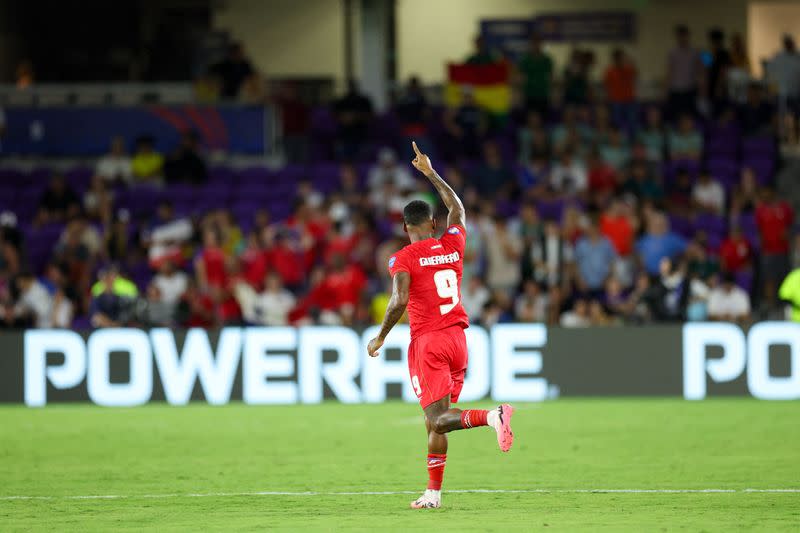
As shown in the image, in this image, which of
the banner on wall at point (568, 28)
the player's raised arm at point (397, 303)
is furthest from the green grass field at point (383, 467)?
the banner on wall at point (568, 28)

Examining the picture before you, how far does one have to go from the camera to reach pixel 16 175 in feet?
78.7

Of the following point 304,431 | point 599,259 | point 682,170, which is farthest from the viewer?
point 682,170

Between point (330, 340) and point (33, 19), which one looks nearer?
point (330, 340)

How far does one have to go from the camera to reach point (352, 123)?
24266 mm

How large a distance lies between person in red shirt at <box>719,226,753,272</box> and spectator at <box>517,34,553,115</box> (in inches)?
199

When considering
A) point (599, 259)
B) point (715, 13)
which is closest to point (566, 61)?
point (715, 13)

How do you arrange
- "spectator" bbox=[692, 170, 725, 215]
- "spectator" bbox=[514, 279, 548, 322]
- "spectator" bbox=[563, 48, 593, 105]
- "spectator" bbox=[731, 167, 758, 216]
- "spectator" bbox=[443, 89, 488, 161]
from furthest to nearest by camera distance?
"spectator" bbox=[563, 48, 593, 105], "spectator" bbox=[443, 89, 488, 161], "spectator" bbox=[692, 170, 725, 215], "spectator" bbox=[731, 167, 758, 216], "spectator" bbox=[514, 279, 548, 322]

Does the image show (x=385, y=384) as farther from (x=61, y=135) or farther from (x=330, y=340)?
(x=61, y=135)

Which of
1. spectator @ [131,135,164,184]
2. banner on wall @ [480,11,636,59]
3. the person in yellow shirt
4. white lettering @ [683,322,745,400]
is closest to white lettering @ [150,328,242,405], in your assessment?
white lettering @ [683,322,745,400]

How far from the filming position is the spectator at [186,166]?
23516 millimetres

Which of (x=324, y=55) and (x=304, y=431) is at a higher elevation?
(x=324, y=55)

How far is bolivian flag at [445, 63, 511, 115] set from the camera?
966 inches

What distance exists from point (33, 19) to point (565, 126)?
1291cm

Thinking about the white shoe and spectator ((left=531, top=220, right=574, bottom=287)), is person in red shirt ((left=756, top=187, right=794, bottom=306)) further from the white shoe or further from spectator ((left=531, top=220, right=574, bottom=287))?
the white shoe
